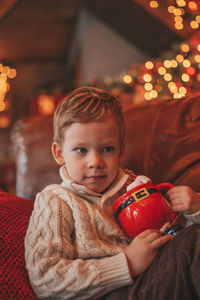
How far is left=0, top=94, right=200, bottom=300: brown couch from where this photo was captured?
1036 mm

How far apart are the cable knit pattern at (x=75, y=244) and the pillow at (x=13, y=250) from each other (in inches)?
1.3

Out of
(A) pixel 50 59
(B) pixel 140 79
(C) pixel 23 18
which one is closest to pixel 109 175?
(B) pixel 140 79

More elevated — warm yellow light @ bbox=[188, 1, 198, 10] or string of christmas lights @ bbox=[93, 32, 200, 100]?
warm yellow light @ bbox=[188, 1, 198, 10]

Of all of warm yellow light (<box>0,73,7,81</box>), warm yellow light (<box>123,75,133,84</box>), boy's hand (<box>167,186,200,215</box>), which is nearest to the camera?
boy's hand (<box>167,186,200,215</box>)

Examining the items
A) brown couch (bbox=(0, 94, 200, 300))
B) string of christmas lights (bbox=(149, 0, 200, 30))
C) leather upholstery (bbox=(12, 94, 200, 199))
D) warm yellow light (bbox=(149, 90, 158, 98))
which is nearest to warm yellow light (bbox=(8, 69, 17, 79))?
string of christmas lights (bbox=(149, 0, 200, 30))

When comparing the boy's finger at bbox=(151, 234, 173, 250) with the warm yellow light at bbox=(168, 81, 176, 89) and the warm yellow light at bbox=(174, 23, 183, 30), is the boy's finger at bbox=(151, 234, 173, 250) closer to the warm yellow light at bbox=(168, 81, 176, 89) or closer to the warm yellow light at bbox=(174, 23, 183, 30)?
the warm yellow light at bbox=(168, 81, 176, 89)

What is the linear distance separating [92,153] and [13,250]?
0.36 m

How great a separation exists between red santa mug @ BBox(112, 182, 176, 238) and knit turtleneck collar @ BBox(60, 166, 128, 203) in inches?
4.0

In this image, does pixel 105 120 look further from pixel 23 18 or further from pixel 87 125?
pixel 23 18

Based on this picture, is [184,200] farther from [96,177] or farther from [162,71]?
[162,71]

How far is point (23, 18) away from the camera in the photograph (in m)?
4.77

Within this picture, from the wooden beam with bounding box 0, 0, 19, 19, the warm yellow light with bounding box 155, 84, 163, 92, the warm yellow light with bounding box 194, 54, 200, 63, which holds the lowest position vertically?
the warm yellow light with bounding box 155, 84, 163, 92

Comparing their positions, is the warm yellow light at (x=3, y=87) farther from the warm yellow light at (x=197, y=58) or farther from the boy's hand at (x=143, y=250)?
the boy's hand at (x=143, y=250)

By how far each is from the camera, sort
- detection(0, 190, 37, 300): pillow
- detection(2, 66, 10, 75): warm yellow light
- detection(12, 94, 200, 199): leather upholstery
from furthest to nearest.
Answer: detection(2, 66, 10, 75): warm yellow light
detection(12, 94, 200, 199): leather upholstery
detection(0, 190, 37, 300): pillow
